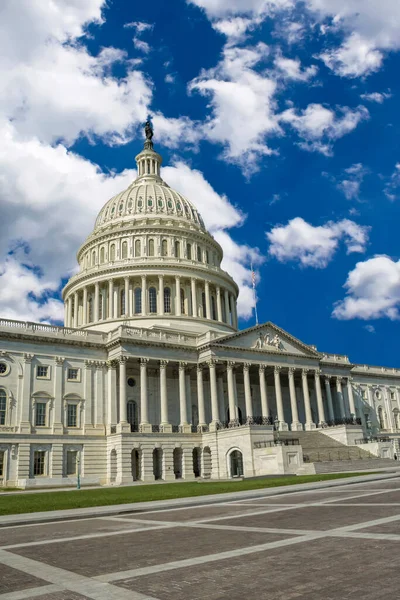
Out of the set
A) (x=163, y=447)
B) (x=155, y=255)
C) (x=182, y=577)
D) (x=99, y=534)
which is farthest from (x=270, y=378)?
(x=182, y=577)

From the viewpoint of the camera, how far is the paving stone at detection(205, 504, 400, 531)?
15.9 m

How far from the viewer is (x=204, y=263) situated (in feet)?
285

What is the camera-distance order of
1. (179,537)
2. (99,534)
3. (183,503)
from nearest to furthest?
(179,537)
(99,534)
(183,503)

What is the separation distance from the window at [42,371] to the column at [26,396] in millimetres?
1068

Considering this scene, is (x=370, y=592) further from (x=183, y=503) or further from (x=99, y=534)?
(x=183, y=503)

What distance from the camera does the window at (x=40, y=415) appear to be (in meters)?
56.9

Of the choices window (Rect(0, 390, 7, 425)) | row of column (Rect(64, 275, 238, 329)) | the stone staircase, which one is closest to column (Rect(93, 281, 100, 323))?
row of column (Rect(64, 275, 238, 329))

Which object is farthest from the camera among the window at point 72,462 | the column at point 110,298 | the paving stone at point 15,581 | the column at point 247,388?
the column at point 110,298

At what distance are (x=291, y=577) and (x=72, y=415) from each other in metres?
52.8

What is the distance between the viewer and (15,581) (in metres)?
10.4

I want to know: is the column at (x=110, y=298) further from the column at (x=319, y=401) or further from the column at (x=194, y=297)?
the column at (x=319, y=401)

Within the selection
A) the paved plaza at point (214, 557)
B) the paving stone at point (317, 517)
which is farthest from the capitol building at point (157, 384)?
the paved plaza at point (214, 557)

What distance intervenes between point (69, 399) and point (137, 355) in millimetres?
8787

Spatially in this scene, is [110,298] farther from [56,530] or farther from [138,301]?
[56,530]
